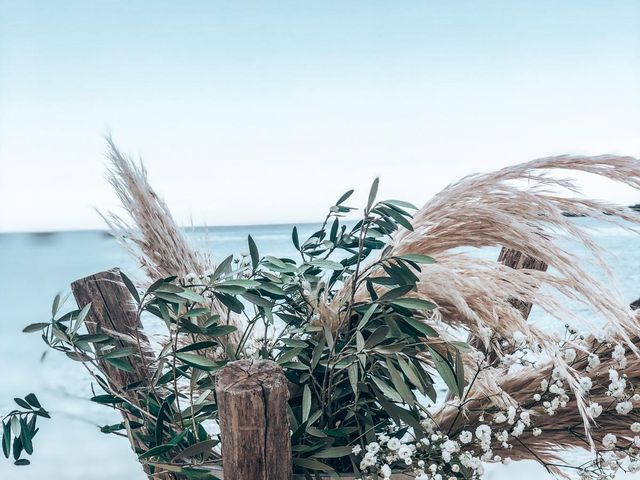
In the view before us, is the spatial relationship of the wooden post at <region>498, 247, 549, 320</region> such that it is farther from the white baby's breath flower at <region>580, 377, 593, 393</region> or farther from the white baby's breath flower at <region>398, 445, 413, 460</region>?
the white baby's breath flower at <region>398, 445, 413, 460</region>

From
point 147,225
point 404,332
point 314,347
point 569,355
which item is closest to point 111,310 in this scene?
point 147,225

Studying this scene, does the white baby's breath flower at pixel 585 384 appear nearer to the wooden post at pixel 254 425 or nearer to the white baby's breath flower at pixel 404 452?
the white baby's breath flower at pixel 404 452

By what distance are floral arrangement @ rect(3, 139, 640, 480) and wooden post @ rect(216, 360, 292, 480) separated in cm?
8

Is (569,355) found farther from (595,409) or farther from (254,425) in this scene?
(254,425)

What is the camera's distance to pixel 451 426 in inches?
32.6

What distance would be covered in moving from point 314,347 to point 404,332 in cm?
12

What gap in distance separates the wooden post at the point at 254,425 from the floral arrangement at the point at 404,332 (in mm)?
79

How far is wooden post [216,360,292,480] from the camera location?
0.62 meters

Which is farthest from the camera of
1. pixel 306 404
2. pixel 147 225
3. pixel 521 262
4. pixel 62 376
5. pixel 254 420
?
pixel 62 376

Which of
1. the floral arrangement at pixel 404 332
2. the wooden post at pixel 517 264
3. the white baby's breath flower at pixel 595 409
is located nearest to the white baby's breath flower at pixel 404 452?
the floral arrangement at pixel 404 332

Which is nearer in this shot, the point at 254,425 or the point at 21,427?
the point at 254,425

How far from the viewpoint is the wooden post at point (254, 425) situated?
62 cm

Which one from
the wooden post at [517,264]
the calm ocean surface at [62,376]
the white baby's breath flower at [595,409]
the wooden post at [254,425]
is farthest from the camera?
the wooden post at [517,264]

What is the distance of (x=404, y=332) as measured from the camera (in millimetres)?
756
